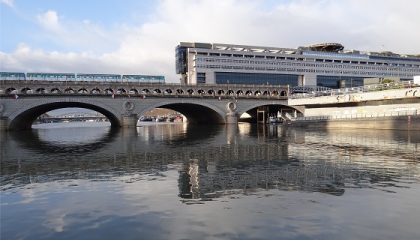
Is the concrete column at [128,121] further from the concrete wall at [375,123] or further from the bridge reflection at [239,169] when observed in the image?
the bridge reflection at [239,169]

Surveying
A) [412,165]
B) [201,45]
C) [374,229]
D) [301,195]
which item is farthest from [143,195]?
[201,45]

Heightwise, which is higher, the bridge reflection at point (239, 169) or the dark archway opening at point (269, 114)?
the dark archway opening at point (269, 114)

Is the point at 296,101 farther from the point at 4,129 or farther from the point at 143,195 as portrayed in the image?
the point at 143,195

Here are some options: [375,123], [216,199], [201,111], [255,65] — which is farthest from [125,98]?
[255,65]

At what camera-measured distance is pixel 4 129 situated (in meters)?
93.2

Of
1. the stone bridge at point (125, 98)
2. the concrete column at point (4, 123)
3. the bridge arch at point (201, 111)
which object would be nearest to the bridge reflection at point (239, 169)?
the concrete column at point (4, 123)

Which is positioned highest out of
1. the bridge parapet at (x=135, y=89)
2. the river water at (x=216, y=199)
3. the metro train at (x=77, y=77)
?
the metro train at (x=77, y=77)

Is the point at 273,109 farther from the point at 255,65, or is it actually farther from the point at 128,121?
the point at 128,121

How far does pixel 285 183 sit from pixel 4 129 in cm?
8835

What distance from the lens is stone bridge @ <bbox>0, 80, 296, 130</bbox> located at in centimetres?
9475

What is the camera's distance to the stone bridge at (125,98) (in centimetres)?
9475

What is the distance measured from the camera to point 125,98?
10406cm

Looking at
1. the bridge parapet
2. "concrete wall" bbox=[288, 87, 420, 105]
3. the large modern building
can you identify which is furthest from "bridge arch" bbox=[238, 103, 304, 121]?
the large modern building

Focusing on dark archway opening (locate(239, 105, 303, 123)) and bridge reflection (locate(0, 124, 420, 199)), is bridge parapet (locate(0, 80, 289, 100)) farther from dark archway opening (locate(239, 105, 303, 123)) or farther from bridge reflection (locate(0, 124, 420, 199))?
bridge reflection (locate(0, 124, 420, 199))
